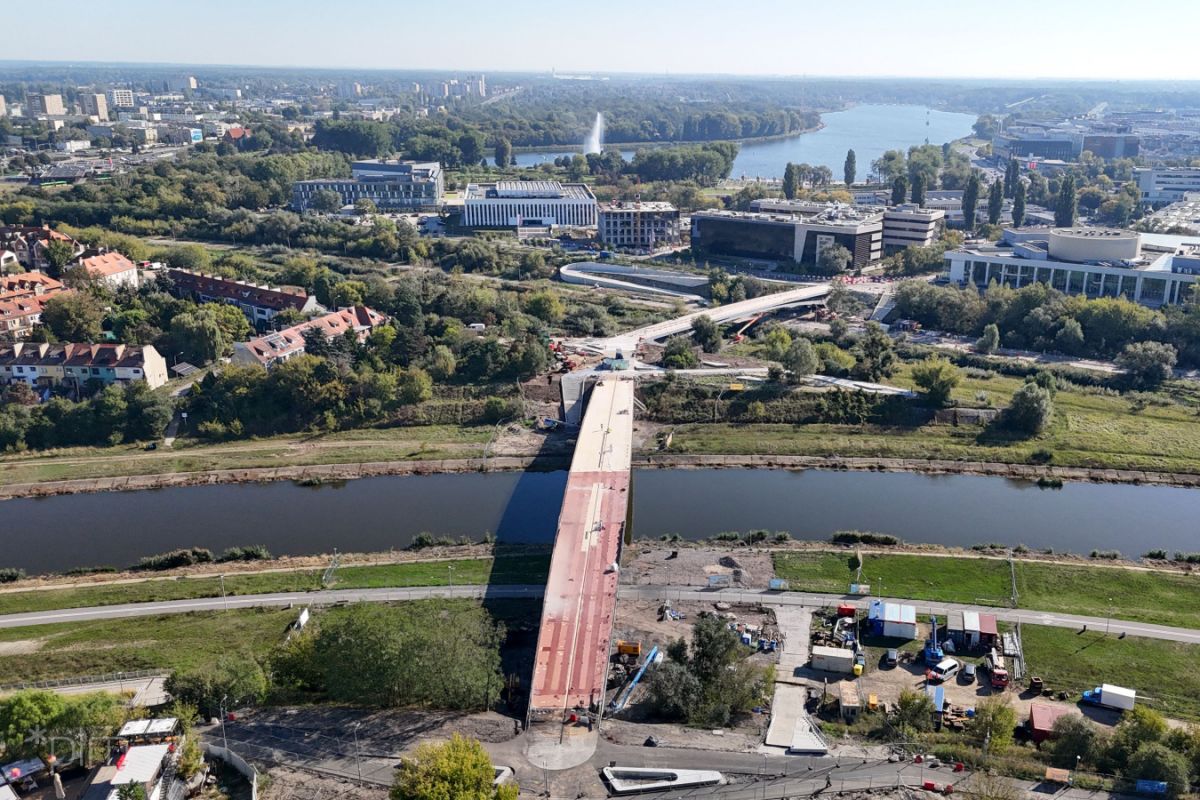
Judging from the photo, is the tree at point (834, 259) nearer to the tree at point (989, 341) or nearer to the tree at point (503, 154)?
the tree at point (989, 341)

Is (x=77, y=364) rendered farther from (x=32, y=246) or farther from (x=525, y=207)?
(x=525, y=207)

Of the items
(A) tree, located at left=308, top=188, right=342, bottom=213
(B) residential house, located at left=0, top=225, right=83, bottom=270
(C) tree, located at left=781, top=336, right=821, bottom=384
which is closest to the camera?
(C) tree, located at left=781, top=336, right=821, bottom=384

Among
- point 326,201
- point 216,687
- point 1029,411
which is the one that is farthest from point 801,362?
point 326,201

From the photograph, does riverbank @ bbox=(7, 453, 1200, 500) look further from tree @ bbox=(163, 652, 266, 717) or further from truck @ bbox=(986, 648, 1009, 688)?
tree @ bbox=(163, 652, 266, 717)

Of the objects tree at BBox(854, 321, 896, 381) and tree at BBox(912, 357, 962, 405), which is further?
tree at BBox(854, 321, 896, 381)

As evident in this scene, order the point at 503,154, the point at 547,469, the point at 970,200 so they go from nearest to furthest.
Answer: the point at 547,469
the point at 970,200
the point at 503,154

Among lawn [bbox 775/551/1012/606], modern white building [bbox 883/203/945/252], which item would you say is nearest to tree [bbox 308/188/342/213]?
modern white building [bbox 883/203/945/252]

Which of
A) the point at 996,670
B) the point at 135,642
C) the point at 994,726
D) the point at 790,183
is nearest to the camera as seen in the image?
the point at 994,726
